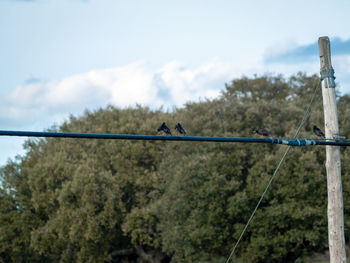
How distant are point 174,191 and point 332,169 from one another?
19.7 meters

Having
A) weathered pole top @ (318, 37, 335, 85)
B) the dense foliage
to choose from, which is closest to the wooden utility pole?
weathered pole top @ (318, 37, 335, 85)

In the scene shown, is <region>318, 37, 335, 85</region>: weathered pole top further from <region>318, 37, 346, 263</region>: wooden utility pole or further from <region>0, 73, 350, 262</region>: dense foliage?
<region>0, 73, 350, 262</region>: dense foliage

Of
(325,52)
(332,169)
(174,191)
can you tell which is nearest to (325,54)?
(325,52)

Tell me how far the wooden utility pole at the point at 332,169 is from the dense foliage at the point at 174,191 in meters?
16.7

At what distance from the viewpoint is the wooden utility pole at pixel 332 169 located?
10.3 m

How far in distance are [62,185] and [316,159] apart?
15.6 m

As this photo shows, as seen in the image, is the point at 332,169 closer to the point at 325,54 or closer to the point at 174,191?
the point at 325,54

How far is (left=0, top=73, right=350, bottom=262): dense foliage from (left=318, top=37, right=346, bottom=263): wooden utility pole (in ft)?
54.9

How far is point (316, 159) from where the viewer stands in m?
28.5

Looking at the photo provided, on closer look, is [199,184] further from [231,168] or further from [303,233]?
[303,233]

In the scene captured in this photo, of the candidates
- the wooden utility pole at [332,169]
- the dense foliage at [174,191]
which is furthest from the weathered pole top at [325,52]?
the dense foliage at [174,191]

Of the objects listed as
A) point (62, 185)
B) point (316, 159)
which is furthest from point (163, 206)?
point (316, 159)

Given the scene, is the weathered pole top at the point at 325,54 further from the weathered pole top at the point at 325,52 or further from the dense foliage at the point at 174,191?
the dense foliage at the point at 174,191

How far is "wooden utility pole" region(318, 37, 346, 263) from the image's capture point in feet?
33.7
